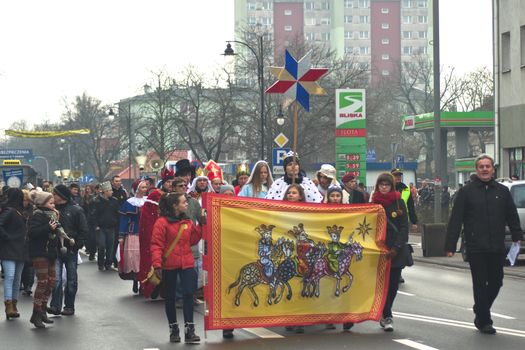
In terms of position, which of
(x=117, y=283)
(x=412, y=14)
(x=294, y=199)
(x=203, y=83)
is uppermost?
(x=412, y=14)

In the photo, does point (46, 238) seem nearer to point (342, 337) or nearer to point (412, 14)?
point (342, 337)

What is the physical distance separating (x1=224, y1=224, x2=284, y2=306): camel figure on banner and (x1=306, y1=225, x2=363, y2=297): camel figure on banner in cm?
43

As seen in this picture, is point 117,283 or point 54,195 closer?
point 54,195

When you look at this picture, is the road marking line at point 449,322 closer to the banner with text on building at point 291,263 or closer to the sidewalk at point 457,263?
the banner with text on building at point 291,263

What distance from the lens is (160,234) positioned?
1141 cm

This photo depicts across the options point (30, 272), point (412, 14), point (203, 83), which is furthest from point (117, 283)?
point (412, 14)

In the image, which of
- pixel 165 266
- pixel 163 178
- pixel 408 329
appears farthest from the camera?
pixel 163 178

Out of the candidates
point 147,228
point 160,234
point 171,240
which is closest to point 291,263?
point 171,240

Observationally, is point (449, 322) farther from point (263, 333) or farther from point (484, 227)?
point (263, 333)

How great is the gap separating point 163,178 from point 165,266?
519cm

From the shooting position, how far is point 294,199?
40.6ft

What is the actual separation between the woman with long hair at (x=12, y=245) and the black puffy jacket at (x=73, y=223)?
0.79 m

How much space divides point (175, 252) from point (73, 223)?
3.02 meters

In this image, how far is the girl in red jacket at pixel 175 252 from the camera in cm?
1144
